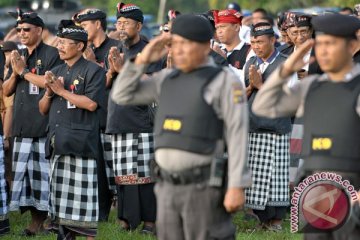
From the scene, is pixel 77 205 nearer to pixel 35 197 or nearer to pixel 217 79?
pixel 35 197

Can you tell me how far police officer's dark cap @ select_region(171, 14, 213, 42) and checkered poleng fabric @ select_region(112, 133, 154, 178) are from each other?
410 centimetres

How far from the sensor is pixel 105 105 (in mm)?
10617

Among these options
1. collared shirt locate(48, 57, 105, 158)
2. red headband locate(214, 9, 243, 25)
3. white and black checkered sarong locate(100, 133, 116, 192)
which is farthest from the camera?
red headband locate(214, 9, 243, 25)

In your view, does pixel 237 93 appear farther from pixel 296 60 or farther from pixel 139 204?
pixel 139 204

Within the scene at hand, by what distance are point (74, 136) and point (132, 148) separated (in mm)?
1342

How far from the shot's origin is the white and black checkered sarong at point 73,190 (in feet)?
33.9

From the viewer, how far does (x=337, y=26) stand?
7152mm

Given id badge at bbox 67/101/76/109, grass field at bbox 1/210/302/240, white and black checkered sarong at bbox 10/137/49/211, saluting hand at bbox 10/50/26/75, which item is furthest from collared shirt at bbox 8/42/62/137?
id badge at bbox 67/101/76/109

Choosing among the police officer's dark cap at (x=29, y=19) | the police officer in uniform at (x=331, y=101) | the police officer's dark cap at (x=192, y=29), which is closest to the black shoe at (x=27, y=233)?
the police officer's dark cap at (x=29, y=19)

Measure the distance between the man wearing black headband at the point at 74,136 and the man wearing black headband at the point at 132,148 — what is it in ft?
3.01

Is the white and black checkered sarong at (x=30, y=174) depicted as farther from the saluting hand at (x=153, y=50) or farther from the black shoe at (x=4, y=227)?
the saluting hand at (x=153, y=50)

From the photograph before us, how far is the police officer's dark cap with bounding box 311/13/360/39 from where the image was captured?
714 cm

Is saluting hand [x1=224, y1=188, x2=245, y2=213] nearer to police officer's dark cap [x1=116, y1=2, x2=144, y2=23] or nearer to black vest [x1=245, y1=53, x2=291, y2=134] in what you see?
black vest [x1=245, y1=53, x2=291, y2=134]

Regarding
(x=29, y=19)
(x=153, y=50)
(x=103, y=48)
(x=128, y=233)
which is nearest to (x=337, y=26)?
(x=153, y=50)
